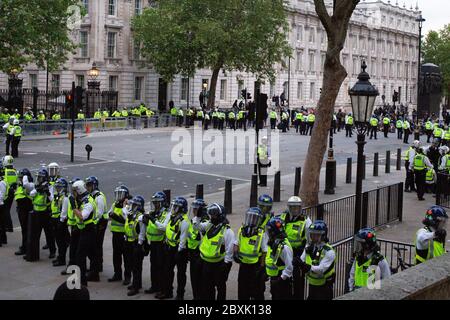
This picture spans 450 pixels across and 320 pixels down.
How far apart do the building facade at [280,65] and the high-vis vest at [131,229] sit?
143 feet

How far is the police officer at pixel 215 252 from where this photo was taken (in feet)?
30.8

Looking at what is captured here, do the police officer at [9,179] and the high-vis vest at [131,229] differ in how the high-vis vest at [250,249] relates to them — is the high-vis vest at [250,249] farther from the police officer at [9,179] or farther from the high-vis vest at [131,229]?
the police officer at [9,179]

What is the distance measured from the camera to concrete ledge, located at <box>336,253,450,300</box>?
18.2 ft

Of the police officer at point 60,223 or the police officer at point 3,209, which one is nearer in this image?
the police officer at point 60,223

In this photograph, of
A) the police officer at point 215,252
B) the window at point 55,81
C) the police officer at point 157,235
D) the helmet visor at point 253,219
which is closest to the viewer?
the helmet visor at point 253,219

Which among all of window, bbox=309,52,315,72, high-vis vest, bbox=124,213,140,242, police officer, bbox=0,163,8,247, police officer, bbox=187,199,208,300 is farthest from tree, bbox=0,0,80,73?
window, bbox=309,52,315,72

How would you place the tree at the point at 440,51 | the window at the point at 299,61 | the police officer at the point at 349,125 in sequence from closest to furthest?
the police officer at the point at 349,125
the window at the point at 299,61
the tree at the point at 440,51

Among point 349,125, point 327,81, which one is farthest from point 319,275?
point 349,125

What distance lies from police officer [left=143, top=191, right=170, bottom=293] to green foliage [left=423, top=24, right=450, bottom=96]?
100m

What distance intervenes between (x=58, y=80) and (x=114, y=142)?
23.2m

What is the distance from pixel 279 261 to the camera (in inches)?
353

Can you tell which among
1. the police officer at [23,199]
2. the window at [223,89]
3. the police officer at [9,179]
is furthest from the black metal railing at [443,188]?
the window at [223,89]

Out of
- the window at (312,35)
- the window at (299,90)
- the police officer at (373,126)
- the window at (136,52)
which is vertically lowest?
the police officer at (373,126)

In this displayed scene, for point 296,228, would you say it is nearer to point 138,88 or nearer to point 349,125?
point 349,125
